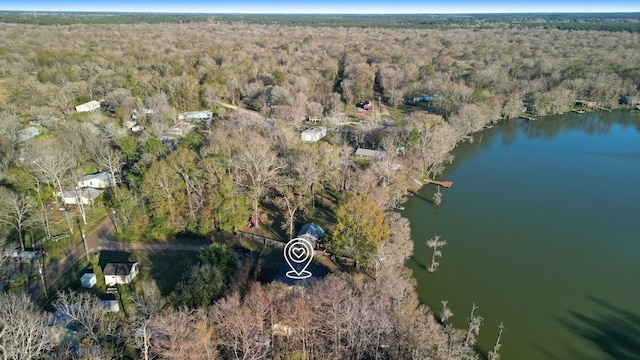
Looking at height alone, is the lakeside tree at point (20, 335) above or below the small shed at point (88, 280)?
above

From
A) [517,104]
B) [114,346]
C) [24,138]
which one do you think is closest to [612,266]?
[114,346]

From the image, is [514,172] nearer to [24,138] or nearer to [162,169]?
[162,169]

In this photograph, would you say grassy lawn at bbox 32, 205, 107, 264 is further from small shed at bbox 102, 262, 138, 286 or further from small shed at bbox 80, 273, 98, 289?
small shed at bbox 102, 262, 138, 286

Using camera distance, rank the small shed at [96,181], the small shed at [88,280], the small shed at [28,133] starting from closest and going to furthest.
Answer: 1. the small shed at [88,280]
2. the small shed at [96,181]
3. the small shed at [28,133]

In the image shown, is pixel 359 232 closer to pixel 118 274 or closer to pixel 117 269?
pixel 118 274

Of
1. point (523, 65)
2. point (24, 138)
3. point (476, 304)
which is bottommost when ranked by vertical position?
point (476, 304)

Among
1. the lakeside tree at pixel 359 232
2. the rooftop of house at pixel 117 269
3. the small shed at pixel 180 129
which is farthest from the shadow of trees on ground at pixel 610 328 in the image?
the small shed at pixel 180 129

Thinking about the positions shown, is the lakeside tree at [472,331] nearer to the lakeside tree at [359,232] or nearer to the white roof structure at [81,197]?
the lakeside tree at [359,232]
